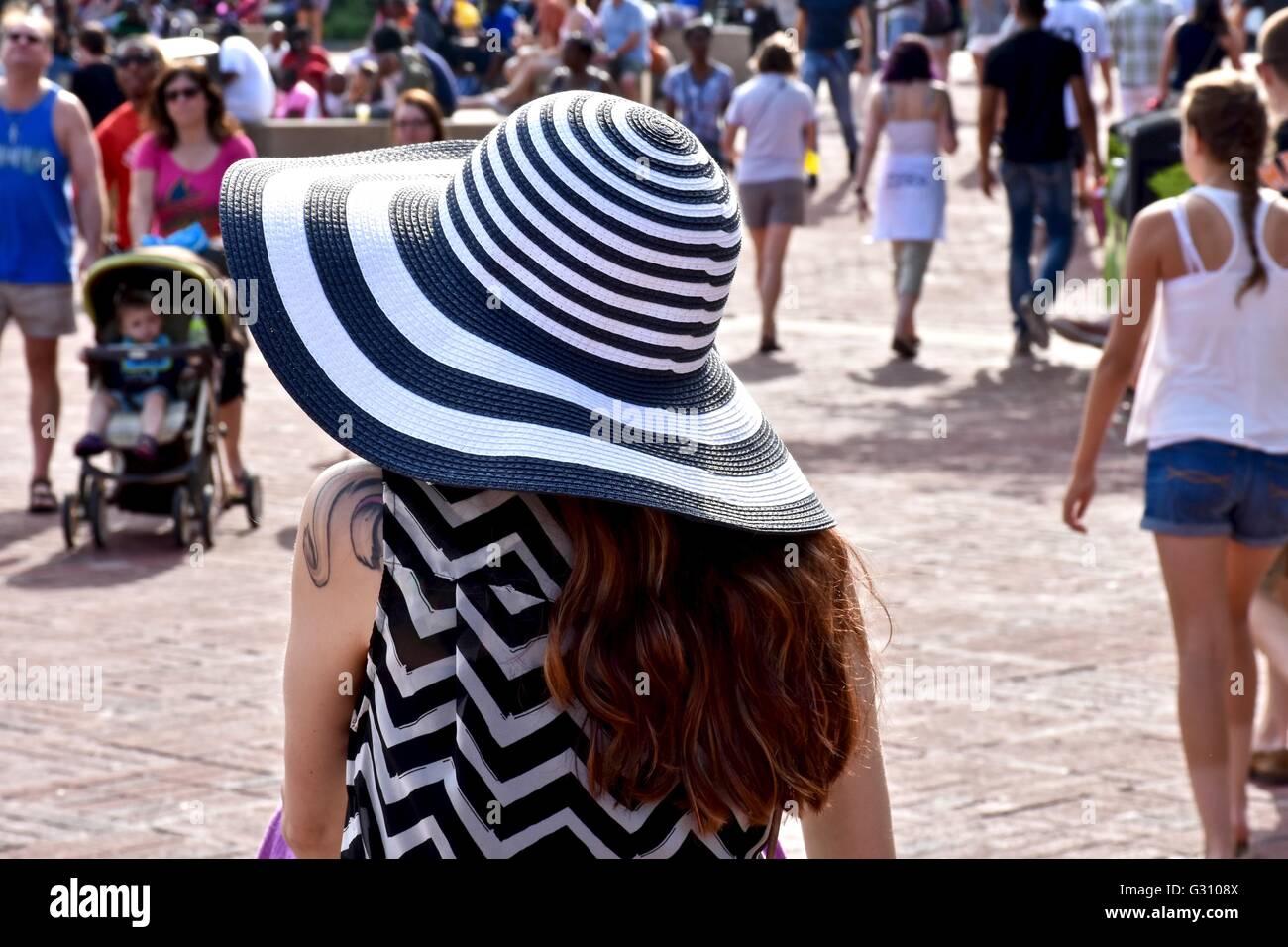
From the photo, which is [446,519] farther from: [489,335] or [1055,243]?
[1055,243]

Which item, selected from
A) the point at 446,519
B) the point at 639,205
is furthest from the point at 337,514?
the point at 639,205

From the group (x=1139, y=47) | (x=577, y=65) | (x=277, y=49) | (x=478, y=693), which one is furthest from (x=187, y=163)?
(x=277, y=49)

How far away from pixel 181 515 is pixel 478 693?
275 inches

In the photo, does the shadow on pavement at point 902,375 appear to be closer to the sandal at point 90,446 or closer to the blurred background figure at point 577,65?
the blurred background figure at point 577,65

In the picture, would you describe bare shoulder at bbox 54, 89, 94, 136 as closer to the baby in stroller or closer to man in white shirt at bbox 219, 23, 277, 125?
the baby in stroller

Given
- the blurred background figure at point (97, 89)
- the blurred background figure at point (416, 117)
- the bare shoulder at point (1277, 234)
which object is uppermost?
the bare shoulder at point (1277, 234)

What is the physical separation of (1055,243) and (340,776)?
11643mm

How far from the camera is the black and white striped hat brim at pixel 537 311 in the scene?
6.11ft

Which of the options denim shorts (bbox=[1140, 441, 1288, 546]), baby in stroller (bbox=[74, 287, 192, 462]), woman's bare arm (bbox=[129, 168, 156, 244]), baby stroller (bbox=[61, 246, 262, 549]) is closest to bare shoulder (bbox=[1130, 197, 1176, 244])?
denim shorts (bbox=[1140, 441, 1288, 546])

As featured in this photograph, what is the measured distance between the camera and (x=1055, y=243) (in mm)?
13117

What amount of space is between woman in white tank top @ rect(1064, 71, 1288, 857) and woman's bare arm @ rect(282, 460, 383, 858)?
3114 millimetres

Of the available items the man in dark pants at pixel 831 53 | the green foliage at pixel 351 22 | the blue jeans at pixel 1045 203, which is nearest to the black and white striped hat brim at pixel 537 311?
the blue jeans at pixel 1045 203

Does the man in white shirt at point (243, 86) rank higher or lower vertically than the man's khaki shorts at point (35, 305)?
higher

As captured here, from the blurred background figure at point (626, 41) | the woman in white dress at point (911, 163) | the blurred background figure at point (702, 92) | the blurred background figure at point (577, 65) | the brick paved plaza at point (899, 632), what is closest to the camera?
the brick paved plaza at point (899, 632)
